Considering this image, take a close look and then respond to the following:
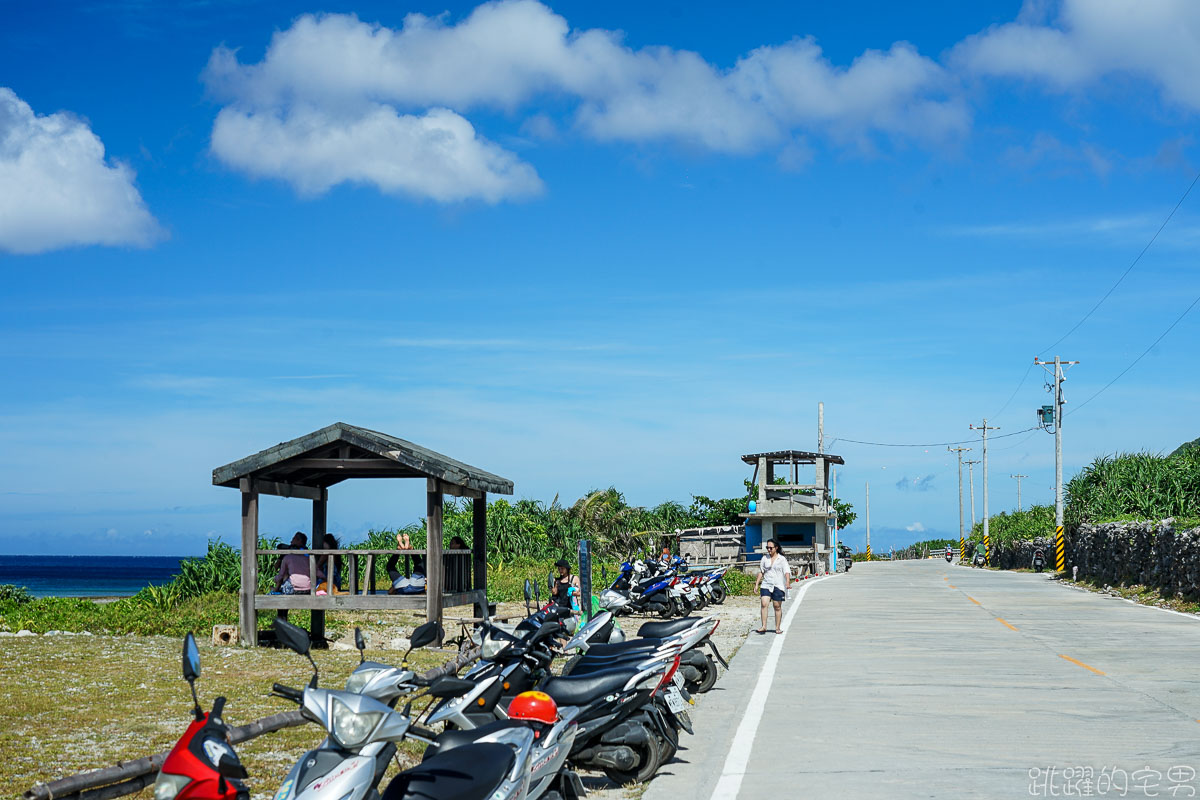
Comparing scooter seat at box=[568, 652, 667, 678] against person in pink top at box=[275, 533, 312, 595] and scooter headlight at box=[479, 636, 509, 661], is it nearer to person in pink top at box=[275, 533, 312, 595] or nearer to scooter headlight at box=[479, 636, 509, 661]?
scooter headlight at box=[479, 636, 509, 661]

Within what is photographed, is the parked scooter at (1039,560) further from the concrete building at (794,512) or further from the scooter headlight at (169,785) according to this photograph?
the scooter headlight at (169,785)

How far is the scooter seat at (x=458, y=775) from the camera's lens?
480 cm

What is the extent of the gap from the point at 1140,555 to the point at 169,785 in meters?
31.3

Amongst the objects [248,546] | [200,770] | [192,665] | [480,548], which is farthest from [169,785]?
[480,548]

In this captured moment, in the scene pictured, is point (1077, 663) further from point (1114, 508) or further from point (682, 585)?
point (1114, 508)

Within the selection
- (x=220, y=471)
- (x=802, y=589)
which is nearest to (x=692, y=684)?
(x=220, y=471)

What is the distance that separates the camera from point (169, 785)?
13.0 feet

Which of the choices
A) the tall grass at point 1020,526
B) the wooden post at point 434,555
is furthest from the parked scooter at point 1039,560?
the wooden post at point 434,555

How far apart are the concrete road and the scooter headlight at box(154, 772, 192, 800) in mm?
4305

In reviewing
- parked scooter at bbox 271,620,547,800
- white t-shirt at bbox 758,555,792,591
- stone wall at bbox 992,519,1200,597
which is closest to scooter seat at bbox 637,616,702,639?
parked scooter at bbox 271,620,547,800

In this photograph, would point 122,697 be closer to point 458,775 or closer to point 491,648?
point 491,648

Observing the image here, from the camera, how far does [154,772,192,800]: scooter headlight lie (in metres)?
3.95

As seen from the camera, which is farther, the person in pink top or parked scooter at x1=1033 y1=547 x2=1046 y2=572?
parked scooter at x1=1033 y1=547 x2=1046 y2=572

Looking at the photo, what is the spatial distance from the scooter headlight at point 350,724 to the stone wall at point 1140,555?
24.2 m
